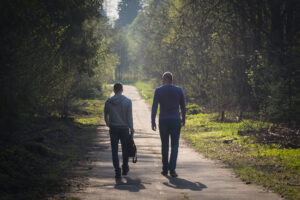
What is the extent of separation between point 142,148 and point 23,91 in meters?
5.27

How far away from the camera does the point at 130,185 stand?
27.8 ft

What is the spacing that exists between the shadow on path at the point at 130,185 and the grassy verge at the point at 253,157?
2436mm

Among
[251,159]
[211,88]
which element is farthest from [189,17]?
[251,159]

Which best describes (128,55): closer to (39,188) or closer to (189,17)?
(189,17)

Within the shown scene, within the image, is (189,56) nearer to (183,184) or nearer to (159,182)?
(159,182)

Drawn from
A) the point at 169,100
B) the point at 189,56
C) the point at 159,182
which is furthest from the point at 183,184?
the point at 189,56

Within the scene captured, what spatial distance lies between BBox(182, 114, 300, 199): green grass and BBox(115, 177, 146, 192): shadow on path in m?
2.50

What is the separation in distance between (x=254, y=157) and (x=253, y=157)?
0.04m

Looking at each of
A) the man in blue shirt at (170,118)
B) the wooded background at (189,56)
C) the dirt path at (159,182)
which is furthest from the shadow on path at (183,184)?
the wooded background at (189,56)

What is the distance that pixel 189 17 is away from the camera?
32031 millimetres

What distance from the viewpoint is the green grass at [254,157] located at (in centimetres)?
892

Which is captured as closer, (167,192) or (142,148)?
(167,192)

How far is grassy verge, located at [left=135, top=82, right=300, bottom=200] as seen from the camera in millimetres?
8938

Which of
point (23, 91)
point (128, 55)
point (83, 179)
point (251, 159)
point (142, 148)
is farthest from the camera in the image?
point (128, 55)
